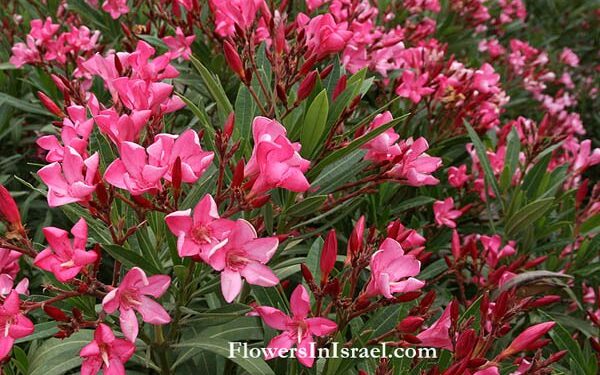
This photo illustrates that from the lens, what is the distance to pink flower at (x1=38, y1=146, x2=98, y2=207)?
935mm

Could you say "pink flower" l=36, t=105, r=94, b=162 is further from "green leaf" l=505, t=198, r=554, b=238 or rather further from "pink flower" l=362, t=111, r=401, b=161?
"green leaf" l=505, t=198, r=554, b=238

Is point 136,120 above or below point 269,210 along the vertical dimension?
above

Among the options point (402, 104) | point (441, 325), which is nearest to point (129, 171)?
point (441, 325)

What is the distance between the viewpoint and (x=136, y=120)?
1015 mm

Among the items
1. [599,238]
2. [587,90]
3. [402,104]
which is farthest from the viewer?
[587,90]

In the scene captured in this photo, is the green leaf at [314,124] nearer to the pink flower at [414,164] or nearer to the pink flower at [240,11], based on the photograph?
the pink flower at [414,164]

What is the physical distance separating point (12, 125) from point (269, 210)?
1.46 m

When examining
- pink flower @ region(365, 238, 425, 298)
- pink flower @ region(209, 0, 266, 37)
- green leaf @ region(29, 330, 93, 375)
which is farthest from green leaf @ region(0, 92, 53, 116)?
pink flower @ region(365, 238, 425, 298)

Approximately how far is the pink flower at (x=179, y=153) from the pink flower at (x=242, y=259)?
0.11m

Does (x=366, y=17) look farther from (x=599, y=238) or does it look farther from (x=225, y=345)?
(x=225, y=345)

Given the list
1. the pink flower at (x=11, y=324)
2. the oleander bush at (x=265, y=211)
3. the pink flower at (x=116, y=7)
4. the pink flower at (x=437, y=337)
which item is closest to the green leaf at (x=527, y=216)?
the oleander bush at (x=265, y=211)

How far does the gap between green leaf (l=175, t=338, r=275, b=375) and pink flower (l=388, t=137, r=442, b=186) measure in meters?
0.47

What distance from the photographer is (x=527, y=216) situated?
5.67 ft

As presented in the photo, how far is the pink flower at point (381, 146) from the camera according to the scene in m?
1.25
